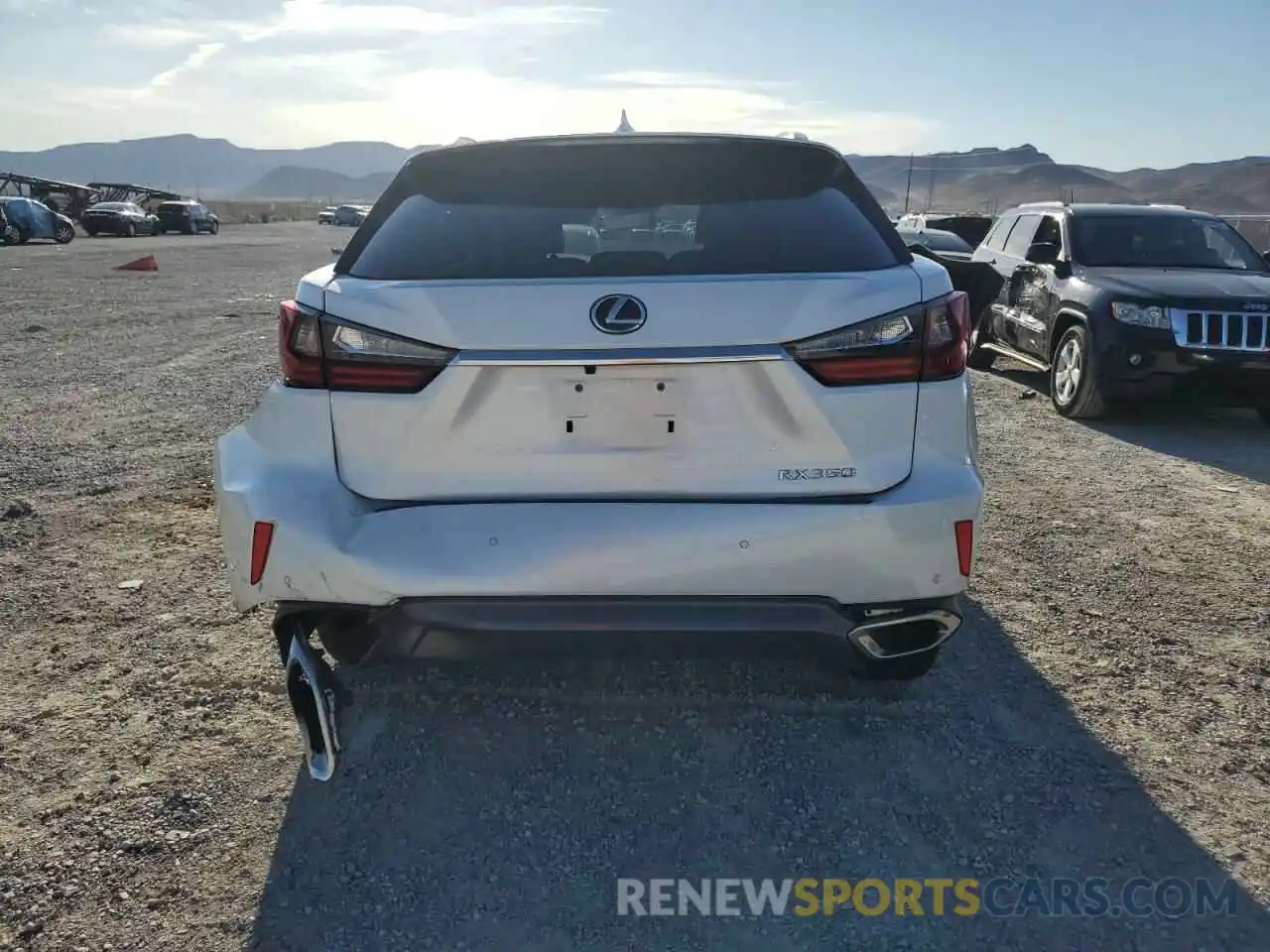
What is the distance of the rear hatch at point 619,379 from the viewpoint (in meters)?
2.53

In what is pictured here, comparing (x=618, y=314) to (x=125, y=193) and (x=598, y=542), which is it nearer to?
(x=598, y=542)

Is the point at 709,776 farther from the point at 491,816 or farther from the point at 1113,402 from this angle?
the point at 1113,402

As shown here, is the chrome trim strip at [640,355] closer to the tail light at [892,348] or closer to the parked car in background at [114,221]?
the tail light at [892,348]

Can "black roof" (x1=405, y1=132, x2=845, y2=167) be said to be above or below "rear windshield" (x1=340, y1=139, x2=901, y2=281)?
above

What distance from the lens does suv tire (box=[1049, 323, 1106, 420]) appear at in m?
8.02

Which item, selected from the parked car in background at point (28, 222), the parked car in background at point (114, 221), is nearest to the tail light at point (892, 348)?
the parked car in background at point (28, 222)

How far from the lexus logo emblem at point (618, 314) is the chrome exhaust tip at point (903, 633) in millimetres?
966

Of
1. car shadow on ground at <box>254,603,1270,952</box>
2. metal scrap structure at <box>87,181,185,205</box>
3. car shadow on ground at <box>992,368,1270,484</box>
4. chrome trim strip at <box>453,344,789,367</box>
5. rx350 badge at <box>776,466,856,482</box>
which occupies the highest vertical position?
metal scrap structure at <box>87,181,185,205</box>

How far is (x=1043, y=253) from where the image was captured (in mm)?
8953

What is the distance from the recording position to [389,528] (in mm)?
2604

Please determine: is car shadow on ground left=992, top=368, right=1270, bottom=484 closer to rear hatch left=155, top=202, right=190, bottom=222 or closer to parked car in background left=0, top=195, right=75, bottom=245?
parked car in background left=0, top=195, right=75, bottom=245

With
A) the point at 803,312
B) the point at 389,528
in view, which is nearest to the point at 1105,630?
the point at 803,312

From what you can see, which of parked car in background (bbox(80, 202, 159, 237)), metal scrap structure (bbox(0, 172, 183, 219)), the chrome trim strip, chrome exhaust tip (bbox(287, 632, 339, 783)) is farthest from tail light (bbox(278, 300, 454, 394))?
metal scrap structure (bbox(0, 172, 183, 219))

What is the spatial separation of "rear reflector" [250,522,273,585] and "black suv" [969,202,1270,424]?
18.3 feet
